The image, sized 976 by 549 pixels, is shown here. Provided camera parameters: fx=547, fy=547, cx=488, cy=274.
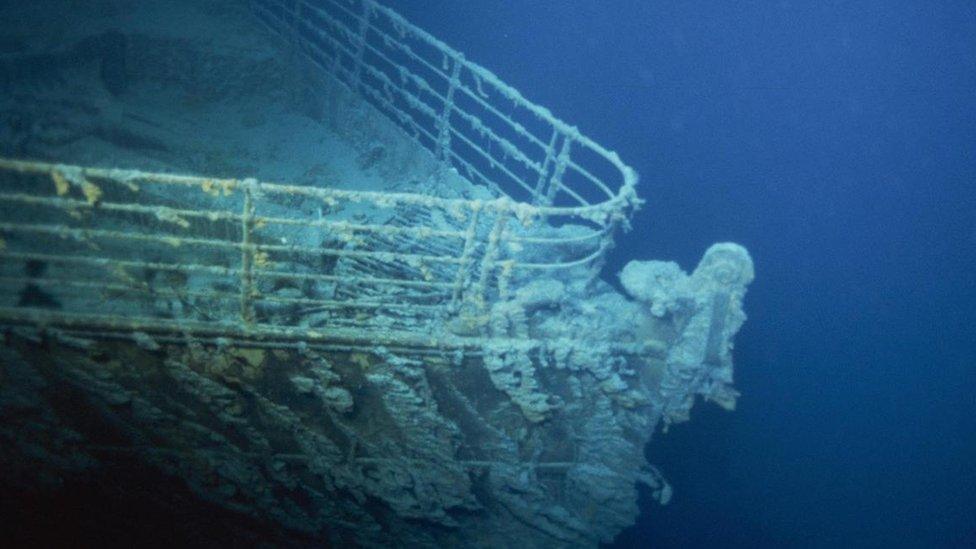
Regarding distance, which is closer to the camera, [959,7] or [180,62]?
[180,62]

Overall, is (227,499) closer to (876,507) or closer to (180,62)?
(180,62)

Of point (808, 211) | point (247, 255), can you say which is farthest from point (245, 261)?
point (808, 211)

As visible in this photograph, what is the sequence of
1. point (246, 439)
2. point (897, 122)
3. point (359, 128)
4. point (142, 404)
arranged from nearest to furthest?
point (142, 404) → point (246, 439) → point (359, 128) → point (897, 122)

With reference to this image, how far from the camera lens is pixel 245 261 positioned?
346 cm

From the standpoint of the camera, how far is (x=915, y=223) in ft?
98.0

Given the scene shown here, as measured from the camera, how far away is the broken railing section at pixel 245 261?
3.25m

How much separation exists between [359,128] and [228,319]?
4096 mm

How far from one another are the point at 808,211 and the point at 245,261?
32637 mm

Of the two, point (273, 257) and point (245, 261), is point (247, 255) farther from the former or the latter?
point (273, 257)

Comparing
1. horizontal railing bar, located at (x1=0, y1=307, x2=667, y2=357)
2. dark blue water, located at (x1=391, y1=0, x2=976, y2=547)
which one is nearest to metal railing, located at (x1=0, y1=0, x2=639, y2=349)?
horizontal railing bar, located at (x1=0, y1=307, x2=667, y2=357)

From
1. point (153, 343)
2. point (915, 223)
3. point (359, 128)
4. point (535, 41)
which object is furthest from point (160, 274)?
point (915, 223)

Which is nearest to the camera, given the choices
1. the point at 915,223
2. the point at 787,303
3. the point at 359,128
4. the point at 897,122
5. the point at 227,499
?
the point at 227,499

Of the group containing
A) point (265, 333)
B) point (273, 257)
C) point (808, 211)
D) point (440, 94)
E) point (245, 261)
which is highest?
point (808, 211)

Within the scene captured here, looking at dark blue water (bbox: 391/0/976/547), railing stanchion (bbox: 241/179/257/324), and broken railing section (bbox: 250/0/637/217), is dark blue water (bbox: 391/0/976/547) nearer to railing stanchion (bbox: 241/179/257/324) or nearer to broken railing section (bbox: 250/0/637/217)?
broken railing section (bbox: 250/0/637/217)
